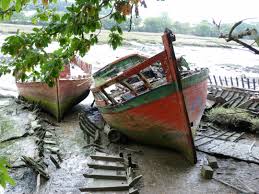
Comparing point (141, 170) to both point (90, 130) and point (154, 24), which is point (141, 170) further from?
point (154, 24)

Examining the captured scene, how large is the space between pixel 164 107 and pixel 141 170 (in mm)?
1683

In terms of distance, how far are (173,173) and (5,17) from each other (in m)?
5.89

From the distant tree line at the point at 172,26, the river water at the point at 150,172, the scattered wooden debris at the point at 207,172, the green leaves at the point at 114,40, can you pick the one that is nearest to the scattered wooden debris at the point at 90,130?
the river water at the point at 150,172

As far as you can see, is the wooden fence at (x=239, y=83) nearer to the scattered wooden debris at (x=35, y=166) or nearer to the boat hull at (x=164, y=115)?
the boat hull at (x=164, y=115)

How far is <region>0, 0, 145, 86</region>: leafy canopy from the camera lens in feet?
12.3

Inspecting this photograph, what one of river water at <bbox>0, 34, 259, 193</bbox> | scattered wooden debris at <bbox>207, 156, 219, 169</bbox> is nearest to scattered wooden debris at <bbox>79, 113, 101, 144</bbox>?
river water at <bbox>0, 34, 259, 193</bbox>

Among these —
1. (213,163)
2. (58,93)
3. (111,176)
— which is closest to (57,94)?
(58,93)

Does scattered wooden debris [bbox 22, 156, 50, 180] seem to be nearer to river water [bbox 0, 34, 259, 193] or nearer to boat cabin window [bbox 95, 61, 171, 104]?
river water [bbox 0, 34, 259, 193]

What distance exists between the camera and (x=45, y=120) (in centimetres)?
1341

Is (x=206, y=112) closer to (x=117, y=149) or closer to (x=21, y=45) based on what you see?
(x=117, y=149)

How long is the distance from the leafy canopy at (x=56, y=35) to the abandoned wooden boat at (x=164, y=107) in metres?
4.15

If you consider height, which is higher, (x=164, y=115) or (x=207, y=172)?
(x=164, y=115)

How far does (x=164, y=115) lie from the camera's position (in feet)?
29.3

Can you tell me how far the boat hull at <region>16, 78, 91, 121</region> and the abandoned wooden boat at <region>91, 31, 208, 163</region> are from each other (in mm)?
3682
